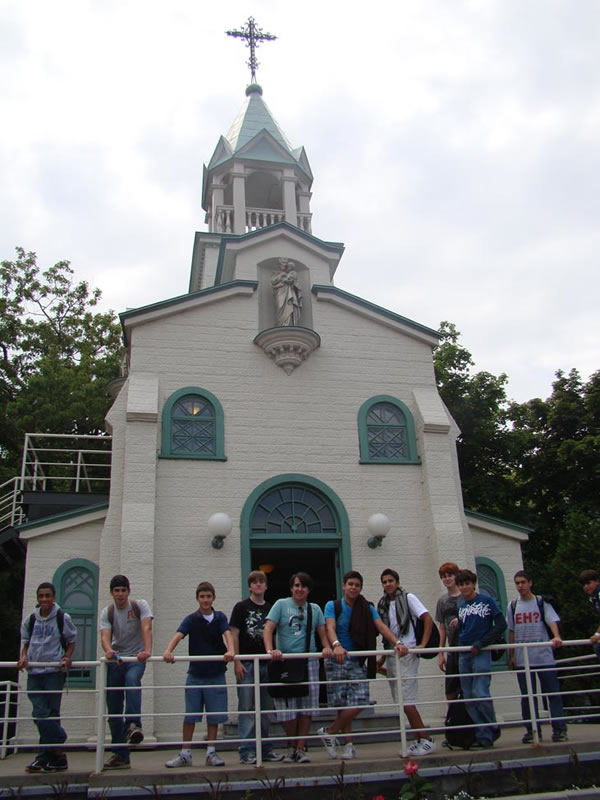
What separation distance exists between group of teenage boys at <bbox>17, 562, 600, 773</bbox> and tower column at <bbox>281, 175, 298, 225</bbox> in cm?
1346

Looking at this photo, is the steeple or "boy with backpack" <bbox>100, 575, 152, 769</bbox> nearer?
"boy with backpack" <bbox>100, 575, 152, 769</bbox>

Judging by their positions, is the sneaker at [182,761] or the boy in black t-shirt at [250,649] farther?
the boy in black t-shirt at [250,649]

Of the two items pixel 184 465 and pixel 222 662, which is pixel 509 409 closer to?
pixel 184 465

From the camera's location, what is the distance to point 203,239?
22.2 meters

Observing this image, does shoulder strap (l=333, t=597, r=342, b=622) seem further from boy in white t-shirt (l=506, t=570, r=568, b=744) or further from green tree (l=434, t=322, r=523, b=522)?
green tree (l=434, t=322, r=523, b=522)

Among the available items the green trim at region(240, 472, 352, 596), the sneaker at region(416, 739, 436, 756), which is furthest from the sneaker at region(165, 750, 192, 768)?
the green trim at region(240, 472, 352, 596)

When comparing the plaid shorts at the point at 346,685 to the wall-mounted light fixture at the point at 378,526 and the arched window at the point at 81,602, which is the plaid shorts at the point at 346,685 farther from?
the arched window at the point at 81,602

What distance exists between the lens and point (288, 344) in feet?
48.0

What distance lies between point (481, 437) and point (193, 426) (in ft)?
43.6

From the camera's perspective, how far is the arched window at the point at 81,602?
41.4 feet

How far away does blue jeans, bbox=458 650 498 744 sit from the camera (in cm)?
842

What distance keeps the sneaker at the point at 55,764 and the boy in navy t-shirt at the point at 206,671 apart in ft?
3.55

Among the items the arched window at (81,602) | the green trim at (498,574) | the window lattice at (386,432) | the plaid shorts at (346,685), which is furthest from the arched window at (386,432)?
the plaid shorts at (346,685)

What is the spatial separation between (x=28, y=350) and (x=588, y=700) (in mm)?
23458
